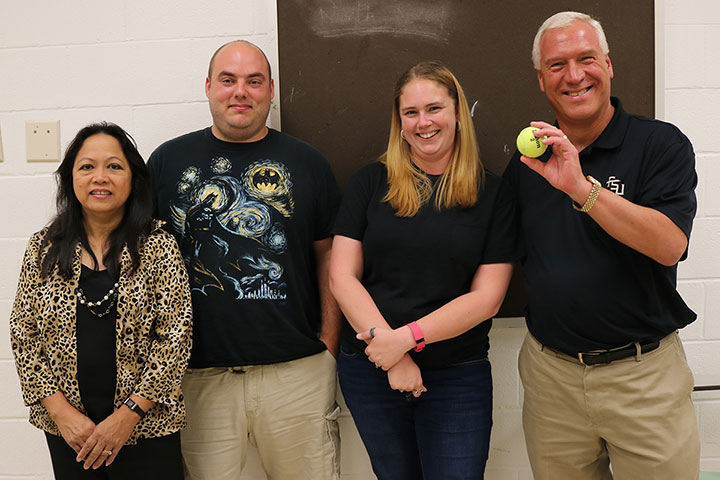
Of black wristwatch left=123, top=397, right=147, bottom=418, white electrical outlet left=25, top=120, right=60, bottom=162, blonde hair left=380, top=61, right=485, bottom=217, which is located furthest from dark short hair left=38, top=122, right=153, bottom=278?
blonde hair left=380, top=61, right=485, bottom=217

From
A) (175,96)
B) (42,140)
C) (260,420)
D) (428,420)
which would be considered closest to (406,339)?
(428,420)

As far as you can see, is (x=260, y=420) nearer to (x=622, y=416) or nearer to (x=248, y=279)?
(x=248, y=279)

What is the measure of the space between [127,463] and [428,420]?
2.90 feet

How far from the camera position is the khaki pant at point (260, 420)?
190cm

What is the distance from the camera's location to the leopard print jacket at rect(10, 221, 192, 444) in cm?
165

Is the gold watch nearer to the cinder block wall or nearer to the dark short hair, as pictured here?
the cinder block wall

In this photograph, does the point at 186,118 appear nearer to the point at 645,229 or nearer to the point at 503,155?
the point at 503,155

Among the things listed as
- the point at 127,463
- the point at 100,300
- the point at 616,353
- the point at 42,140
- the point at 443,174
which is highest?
the point at 42,140

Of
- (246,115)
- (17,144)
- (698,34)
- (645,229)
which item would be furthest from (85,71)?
(698,34)

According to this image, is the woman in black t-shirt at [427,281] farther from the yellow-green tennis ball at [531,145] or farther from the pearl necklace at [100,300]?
the pearl necklace at [100,300]

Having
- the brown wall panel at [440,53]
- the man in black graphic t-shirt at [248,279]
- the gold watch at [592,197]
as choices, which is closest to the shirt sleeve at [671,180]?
the gold watch at [592,197]

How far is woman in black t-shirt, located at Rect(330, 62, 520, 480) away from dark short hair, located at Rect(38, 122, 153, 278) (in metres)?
0.60

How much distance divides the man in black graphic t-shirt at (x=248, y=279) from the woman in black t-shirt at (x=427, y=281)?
194 mm

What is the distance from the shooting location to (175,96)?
219cm
